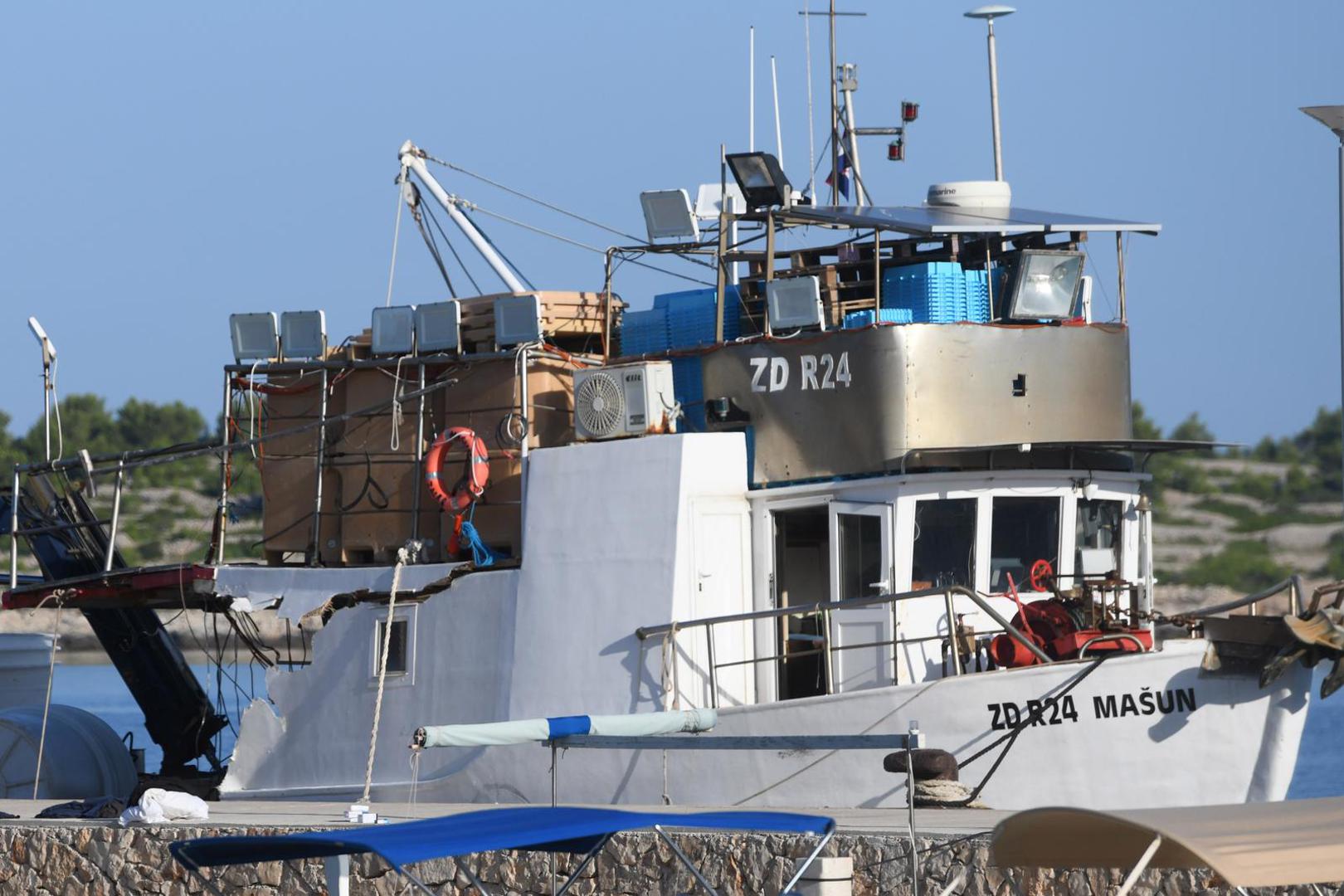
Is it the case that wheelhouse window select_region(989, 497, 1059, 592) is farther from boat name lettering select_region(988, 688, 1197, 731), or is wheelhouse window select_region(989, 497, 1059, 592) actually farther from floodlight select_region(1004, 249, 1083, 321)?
boat name lettering select_region(988, 688, 1197, 731)

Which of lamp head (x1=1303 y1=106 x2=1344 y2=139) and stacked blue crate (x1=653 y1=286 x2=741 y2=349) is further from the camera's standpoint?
stacked blue crate (x1=653 y1=286 x2=741 y2=349)

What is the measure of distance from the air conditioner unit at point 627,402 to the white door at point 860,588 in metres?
1.51

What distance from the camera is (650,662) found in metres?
14.9

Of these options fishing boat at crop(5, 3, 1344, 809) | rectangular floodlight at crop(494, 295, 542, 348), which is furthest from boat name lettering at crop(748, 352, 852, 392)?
rectangular floodlight at crop(494, 295, 542, 348)

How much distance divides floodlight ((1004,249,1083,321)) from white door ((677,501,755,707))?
2.49 meters

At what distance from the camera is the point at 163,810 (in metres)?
13.2

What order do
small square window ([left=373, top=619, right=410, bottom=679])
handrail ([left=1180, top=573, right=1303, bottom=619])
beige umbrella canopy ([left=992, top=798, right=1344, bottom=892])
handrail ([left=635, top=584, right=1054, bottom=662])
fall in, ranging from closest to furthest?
beige umbrella canopy ([left=992, top=798, right=1344, bottom=892])
handrail ([left=635, top=584, right=1054, bottom=662])
handrail ([left=1180, top=573, right=1303, bottom=619])
small square window ([left=373, top=619, right=410, bottom=679])

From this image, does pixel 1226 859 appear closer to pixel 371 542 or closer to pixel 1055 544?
pixel 1055 544

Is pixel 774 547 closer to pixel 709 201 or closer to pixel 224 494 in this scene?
pixel 709 201

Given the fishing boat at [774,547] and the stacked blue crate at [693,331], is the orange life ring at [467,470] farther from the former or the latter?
the stacked blue crate at [693,331]

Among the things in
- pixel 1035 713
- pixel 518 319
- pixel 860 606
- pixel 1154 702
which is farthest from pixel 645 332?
pixel 1154 702

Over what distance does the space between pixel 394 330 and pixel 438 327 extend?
1.69 ft

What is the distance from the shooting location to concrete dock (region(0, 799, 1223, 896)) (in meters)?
10.9

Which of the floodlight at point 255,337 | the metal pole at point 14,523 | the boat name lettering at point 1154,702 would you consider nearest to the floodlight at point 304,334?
the floodlight at point 255,337
